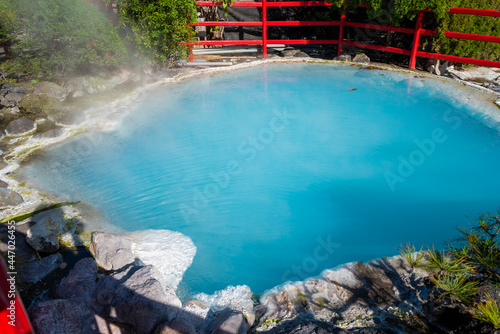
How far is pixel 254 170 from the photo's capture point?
554 centimetres

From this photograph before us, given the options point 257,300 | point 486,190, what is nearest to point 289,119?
point 486,190

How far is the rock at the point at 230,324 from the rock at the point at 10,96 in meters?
7.07

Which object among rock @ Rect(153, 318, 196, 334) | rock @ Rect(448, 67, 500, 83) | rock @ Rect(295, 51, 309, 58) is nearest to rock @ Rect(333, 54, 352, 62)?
rock @ Rect(295, 51, 309, 58)

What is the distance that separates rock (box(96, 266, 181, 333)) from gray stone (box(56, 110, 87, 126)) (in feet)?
15.4

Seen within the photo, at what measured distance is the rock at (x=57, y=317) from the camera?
2.75m

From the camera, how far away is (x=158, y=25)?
28.6ft

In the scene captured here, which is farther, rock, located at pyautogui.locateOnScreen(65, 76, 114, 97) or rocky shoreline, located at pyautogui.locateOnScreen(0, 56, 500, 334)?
rock, located at pyautogui.locateOnScreen(65, 76, 114, 97)

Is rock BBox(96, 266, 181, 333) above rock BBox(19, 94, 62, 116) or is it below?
below

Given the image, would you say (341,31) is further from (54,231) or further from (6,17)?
(54,231)

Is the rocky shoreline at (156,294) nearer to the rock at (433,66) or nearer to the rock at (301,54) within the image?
the rock at (433,66)

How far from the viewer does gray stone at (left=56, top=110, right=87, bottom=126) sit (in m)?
7.03

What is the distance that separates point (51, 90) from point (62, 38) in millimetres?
1258

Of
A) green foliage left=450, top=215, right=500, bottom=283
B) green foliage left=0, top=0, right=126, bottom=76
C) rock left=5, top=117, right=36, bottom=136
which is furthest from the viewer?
green foliage left=0, top=0, right=126, bottom=76

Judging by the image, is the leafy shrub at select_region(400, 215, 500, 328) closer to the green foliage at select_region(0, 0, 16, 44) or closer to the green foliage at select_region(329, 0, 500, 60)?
the green foliage at select_region(329, 0, 500, 60)
